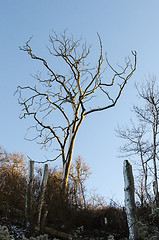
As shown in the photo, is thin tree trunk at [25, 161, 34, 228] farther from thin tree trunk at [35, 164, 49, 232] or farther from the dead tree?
thin tree trunk at [35, 164, 49, 232]

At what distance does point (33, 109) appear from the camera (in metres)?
12.7

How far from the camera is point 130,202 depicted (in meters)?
6.02

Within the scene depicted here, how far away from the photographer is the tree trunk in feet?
18.7

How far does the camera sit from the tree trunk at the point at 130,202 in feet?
18.7

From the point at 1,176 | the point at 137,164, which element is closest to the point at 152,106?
the point at 137,164

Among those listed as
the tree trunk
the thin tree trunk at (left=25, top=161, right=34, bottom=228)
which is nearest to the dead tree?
the thin tree trunk at (left=25, top=161, right=34, bottom=228)

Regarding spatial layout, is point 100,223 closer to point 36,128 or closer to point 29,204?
point 29,204

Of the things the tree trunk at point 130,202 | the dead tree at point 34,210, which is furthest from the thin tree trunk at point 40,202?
the tree trunk at point 130,202

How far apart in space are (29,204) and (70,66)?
855 centimetres

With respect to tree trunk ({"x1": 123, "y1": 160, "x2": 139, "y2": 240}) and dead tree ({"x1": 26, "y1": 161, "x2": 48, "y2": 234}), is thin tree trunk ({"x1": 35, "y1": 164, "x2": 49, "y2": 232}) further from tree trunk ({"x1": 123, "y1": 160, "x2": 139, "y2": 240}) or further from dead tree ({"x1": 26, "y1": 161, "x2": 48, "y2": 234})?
tree trunk ({"x1": 123, "y1": 160, "x2": 139, "y2": 240})

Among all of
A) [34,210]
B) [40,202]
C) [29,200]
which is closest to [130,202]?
[40,202]

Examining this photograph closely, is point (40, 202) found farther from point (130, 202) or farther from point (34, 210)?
point (130, 202)

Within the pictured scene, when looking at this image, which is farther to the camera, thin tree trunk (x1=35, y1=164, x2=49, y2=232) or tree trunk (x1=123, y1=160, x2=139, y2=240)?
thin tree trunk (x1=35, y1=164, x2=49, y2=232)

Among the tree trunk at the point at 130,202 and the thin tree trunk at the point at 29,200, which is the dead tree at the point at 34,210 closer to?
the thin tree trunk at the point at 29,200
